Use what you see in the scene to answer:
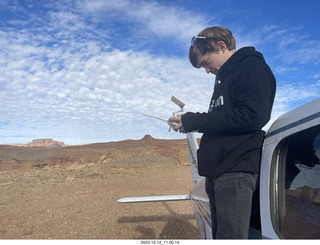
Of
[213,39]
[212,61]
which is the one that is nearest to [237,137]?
[212,61]

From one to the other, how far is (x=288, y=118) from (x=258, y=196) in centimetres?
54

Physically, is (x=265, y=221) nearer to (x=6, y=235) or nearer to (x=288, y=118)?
(x=288, y=118)

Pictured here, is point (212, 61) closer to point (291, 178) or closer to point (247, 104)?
point (247, 104)

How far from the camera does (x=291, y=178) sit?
1529 millimetres

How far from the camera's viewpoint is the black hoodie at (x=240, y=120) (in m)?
1.49

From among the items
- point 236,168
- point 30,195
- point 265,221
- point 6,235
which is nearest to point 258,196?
point 265,221

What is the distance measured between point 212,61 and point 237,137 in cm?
69

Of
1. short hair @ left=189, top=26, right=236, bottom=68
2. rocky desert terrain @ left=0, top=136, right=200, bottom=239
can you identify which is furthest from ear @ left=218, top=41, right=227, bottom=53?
rocky desert terrain @ left=0, top=136, right=200, bottom=239

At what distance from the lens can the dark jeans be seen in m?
1.50

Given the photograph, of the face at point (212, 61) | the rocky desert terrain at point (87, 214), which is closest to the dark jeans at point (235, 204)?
the face at point (212, 61)

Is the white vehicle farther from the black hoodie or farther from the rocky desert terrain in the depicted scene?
the rocky desert terrain

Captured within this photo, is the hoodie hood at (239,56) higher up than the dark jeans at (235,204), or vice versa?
the hoodie hood at (239,56)

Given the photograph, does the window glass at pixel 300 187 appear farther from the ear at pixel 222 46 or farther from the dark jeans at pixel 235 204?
the ear at pixel 222 46

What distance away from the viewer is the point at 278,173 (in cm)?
155
